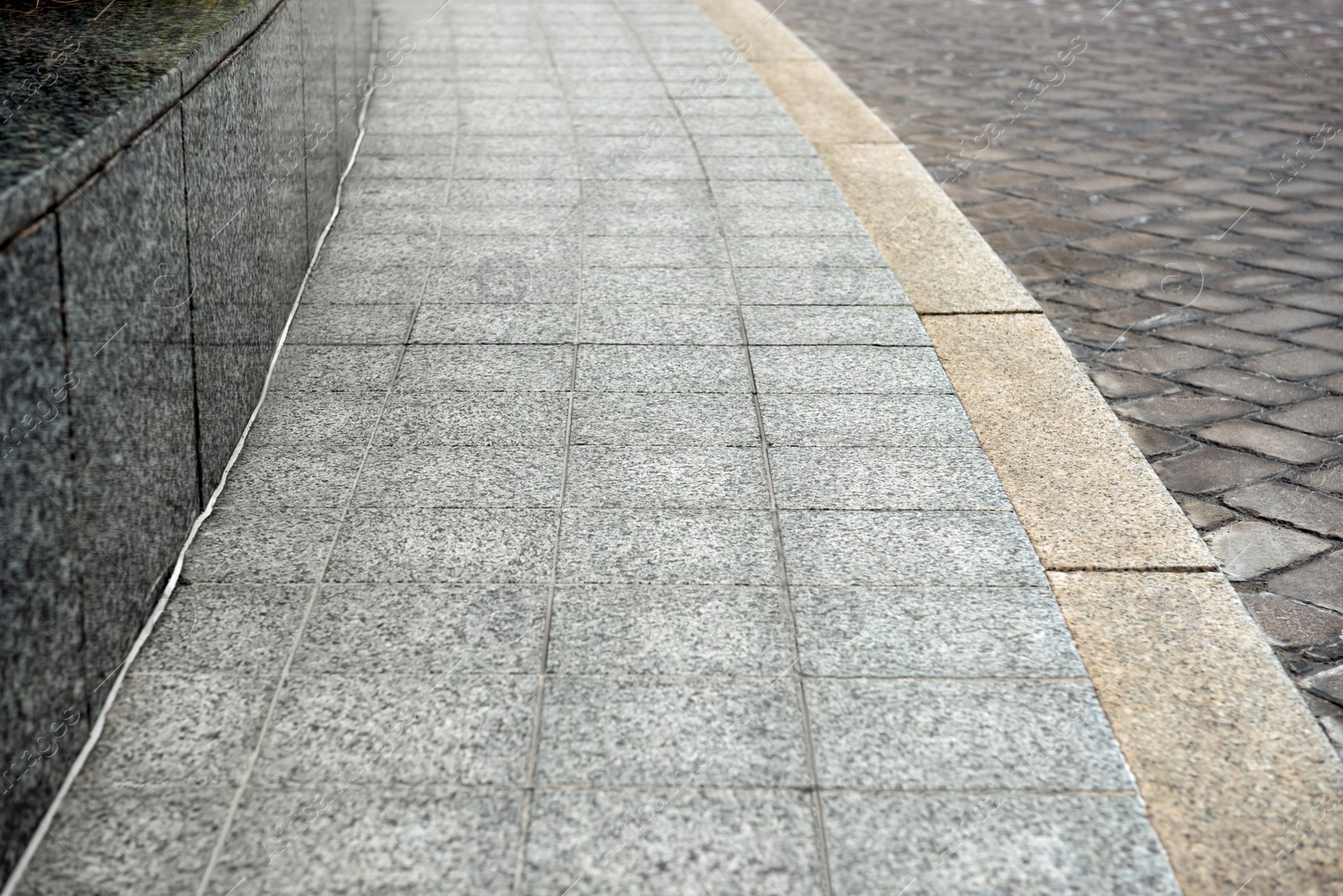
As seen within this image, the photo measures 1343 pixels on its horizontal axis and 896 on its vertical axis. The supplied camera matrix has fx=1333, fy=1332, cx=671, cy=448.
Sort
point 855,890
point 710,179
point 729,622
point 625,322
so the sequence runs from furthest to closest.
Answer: point 710,179 < point 625,322 < point 729,622 < point 855,890

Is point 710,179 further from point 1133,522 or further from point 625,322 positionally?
point 1133,522

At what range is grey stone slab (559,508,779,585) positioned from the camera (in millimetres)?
3322

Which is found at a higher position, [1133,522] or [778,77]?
[778,77]

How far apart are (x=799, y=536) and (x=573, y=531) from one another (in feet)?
1.95

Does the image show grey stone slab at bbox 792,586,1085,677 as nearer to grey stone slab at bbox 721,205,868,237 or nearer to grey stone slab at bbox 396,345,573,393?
grey stone slab at bbox 396,345,573,393

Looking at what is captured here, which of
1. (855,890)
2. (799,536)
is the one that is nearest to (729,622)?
(799,536)

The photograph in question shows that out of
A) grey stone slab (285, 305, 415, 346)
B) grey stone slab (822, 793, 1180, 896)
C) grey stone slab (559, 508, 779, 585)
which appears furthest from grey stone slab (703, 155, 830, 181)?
grey stone slab (822, 793, 1180, 896)

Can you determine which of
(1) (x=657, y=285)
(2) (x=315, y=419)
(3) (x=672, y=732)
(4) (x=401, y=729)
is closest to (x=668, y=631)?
(3) (x=672, y=732)

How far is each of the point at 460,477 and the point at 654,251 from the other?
6.96ft

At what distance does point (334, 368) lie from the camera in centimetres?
447

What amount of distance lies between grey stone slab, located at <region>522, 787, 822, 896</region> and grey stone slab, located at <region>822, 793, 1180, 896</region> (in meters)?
0.08

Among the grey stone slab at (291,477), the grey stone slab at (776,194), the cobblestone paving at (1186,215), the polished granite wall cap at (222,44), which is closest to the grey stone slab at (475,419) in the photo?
the grey stone slab at (291,477)

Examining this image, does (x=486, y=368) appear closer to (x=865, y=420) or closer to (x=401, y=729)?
(x=865, y=420)

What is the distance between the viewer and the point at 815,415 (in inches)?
165
